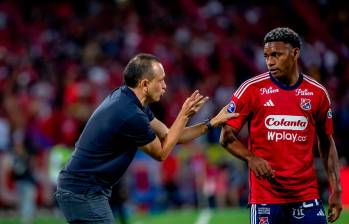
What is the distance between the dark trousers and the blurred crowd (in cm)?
960

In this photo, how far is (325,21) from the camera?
17047 millimetres

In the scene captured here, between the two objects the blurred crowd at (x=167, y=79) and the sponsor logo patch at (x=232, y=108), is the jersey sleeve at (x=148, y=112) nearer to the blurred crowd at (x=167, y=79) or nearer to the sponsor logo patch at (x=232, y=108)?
the sponsor logo patch at (x=232, y=108)

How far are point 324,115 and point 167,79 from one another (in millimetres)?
11967

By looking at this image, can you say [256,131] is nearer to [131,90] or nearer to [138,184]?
[131,90]

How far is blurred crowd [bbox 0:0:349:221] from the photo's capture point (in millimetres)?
17234

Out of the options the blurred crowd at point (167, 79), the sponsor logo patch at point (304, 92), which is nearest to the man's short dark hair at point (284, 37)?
the sponsor logo patch at point (304, 92)

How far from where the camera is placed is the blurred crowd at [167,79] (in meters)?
17.2

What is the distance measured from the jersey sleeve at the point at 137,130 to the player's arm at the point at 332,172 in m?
1.50

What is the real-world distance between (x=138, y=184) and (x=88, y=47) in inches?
166

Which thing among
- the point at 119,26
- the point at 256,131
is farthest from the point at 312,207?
the point at 119,26

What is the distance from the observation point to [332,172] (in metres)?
7.50

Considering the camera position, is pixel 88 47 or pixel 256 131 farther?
pixel 88 47

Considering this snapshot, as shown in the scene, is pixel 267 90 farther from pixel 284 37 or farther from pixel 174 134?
pixel 174 134

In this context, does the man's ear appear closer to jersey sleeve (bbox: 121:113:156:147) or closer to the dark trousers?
jersey sleeve (bbox: 121:113:156:147)
